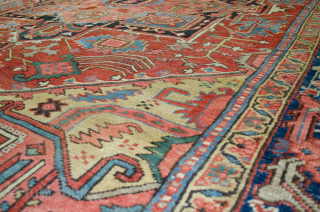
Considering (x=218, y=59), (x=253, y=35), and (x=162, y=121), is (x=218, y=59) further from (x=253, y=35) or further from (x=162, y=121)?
(x=162, y=121)

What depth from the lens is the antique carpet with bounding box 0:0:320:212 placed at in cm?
138

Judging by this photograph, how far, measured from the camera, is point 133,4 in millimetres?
6250

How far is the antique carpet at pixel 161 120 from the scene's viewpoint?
138 cm

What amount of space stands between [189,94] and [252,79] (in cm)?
73

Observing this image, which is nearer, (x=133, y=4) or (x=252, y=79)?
(x=252, y=79)

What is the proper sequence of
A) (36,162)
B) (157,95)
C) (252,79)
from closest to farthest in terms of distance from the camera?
(36,162) → (157,95) → (252,79)

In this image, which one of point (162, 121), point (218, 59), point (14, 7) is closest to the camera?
point (162, 121)

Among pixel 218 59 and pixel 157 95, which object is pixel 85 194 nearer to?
pixel 157 95

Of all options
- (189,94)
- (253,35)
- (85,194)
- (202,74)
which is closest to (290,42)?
(253,35)

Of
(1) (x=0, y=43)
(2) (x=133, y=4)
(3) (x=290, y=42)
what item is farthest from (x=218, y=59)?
(2) (x=133, y=4)

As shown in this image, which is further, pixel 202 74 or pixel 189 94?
pixel 202 74

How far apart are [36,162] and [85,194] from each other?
441 mm

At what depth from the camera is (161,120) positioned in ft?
6.63

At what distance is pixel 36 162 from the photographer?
160 centimetres
